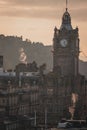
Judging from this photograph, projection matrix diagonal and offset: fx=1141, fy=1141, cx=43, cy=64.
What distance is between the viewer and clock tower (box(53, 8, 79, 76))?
A: 186m

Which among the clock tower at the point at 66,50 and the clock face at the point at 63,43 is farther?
the clock face at the point at 63,43

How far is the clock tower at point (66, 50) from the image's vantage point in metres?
186

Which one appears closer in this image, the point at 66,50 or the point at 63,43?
the point at 66,50

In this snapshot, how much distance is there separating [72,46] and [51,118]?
20005 mm

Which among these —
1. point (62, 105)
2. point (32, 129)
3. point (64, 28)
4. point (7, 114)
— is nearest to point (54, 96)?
point (62, 105)

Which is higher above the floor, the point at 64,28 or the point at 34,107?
the point at 64,28

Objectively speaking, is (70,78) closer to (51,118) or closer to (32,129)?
(51,118)

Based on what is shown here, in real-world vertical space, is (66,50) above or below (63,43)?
below

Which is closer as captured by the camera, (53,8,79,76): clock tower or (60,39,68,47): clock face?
(53,8,79,76): clock tower

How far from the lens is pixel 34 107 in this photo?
175875 millimetres

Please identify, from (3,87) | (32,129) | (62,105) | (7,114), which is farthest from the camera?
(62,105)

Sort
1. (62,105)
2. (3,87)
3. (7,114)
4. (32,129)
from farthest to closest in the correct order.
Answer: (62,105), (3,87), (7,114), (32,129)

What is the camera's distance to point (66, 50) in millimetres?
187375

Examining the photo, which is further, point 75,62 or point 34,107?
point 75,62
